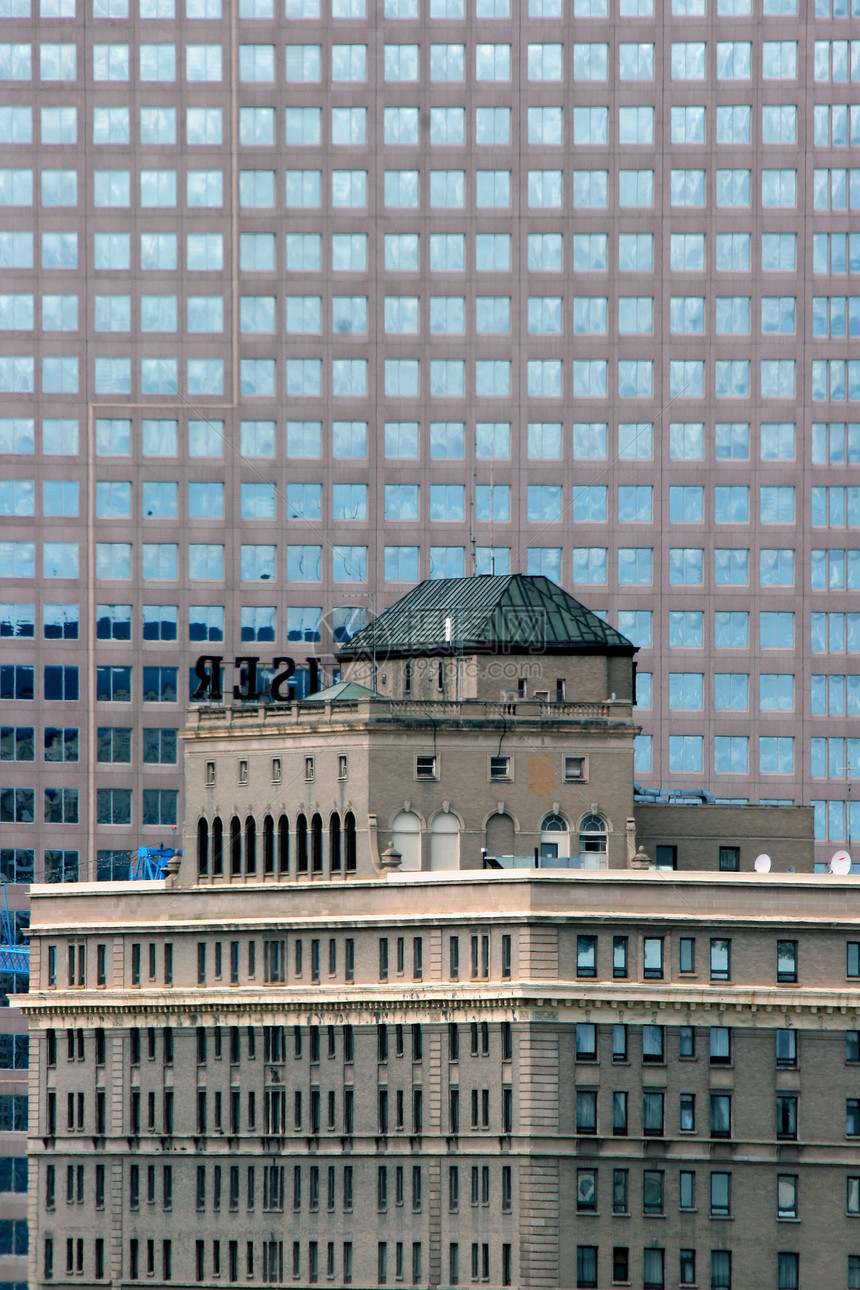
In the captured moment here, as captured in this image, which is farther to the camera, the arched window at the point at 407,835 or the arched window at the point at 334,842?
the arched window at the point at 334,842

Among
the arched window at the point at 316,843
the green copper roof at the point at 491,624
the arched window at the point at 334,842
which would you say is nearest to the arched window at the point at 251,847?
the arched window at the point at 316,843

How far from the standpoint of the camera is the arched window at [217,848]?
18738 centimetres

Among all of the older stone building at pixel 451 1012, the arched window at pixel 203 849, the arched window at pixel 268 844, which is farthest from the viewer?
the arched window at pixel 203 849

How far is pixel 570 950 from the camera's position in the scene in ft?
554

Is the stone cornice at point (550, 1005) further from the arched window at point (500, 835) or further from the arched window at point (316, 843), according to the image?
the arched window at point (500, 835)

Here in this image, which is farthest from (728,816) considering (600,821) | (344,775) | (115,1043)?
(115,1043)

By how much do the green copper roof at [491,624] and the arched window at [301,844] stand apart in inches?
453

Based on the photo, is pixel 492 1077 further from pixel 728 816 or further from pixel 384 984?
pixel 728 816

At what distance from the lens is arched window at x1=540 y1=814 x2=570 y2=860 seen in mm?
179000

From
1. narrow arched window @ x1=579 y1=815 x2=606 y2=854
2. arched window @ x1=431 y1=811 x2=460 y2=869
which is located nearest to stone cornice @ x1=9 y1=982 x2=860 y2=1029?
arched window @ x1=431 y1=811 x2=460 y2=869

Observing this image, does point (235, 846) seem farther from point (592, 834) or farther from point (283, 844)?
point (592, 834)

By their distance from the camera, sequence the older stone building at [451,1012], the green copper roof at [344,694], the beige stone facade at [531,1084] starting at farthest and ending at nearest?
the green copper roof at [344,694]
the older stone building at [451,1012]
the beige stone facade at [531,1084]

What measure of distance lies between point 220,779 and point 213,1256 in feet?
87.9

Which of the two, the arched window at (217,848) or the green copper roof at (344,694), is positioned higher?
the green copper roof at (344,694)
